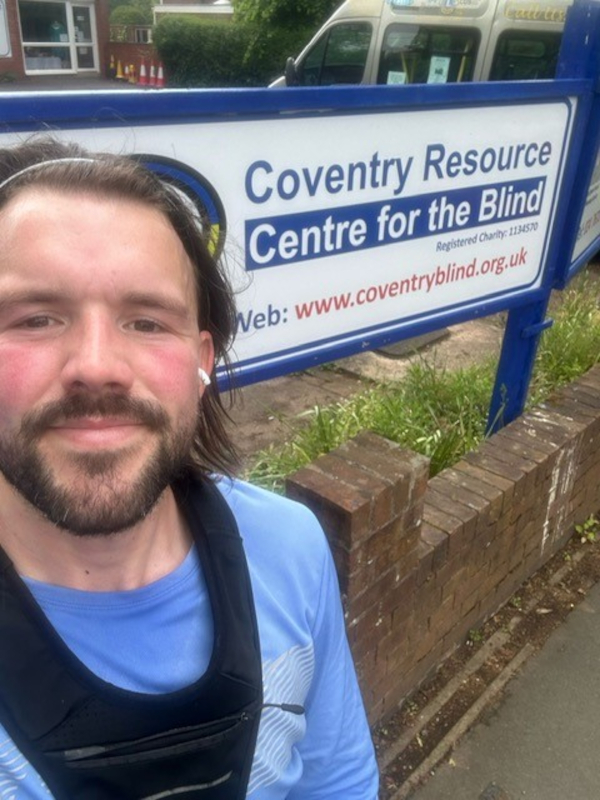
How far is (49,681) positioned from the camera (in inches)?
41.4

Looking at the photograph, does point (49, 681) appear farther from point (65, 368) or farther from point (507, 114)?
point (507, 114)

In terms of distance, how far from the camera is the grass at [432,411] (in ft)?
10.4

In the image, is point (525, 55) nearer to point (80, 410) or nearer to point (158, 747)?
point (80, 410)

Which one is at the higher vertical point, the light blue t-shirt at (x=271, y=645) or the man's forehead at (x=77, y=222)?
the man's forehead at (x=77, y=222)

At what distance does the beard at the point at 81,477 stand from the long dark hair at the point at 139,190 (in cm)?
32

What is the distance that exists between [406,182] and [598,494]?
6.97 feet

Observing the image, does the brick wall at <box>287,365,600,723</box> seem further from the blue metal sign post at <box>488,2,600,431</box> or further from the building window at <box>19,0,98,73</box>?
the building window at <box>19,0,98,73</box>

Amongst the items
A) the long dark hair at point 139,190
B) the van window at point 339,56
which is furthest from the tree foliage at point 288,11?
the long dark hair at point 139,190

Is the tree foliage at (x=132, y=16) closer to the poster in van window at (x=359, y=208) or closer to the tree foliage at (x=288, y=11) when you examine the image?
the tree foliage at (x=288, y=11)

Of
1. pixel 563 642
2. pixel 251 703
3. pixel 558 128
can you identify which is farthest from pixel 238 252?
pixel 563 642

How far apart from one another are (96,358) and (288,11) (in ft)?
63.5

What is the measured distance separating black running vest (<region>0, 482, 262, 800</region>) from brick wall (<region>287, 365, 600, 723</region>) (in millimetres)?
724

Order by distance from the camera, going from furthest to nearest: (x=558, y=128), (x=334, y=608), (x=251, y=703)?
1. (x=558, y=128)
2. (x=334, y=608)
3. (x=251, y=703)

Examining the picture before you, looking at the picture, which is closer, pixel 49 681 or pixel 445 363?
pixel 49 681
